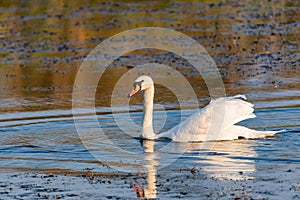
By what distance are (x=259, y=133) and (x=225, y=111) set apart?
0.60 m

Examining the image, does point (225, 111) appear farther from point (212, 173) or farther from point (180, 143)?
point (212, 173)

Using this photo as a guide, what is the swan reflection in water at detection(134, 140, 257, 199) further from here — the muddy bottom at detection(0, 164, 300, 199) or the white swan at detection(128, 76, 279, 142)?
the white swan at detection(128, 76, 279, 142)

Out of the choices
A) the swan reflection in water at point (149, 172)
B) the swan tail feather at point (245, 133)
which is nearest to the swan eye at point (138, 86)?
the swan reflection in water at point (149, 172)

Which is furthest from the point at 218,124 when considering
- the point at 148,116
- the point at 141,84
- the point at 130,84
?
the point at 130,84

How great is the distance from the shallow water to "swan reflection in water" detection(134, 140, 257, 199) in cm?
2

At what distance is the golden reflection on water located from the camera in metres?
17.4

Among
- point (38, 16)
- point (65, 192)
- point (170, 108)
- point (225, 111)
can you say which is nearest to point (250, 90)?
point (170, 108)

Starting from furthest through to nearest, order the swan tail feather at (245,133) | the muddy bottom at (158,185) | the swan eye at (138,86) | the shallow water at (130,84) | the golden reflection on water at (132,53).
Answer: the golden reflection on water at (132,53) → the swan eye at (138,86) → the swan tail feather at (245,133) → the shallow water at (130,84) → the muddy bottom at (158,185)

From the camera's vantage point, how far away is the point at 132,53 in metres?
22.2

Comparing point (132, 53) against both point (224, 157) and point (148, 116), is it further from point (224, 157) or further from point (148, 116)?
point (224, 157)

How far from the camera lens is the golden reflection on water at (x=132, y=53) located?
1744 cm

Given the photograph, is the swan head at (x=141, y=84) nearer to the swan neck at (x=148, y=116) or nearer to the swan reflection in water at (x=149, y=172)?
the swan neck at (x=148, y=116)

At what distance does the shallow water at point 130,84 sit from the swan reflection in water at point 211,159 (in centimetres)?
2

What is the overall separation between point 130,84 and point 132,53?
4453mm
